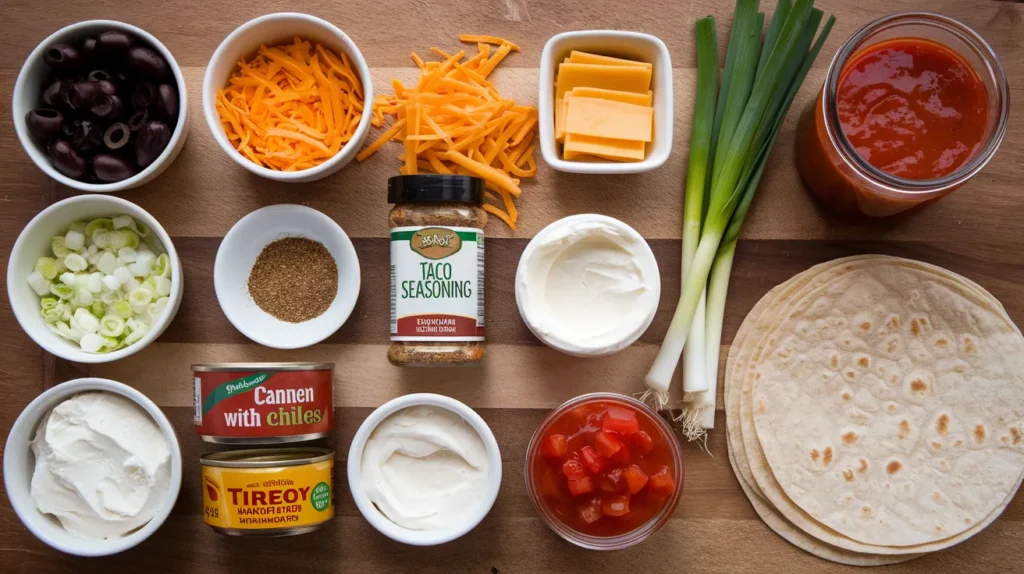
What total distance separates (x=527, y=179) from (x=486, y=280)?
311 mm

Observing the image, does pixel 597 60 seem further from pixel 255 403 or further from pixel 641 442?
pixel 255 403

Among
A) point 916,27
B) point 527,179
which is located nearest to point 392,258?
point 527,179

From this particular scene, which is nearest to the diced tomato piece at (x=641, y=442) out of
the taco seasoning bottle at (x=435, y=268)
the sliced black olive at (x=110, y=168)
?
the taco seasoning bottle at (x=435, y=268)

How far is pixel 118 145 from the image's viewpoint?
1.74 metres

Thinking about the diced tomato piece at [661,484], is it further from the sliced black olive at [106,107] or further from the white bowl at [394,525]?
the sliced black olive at [106,107]

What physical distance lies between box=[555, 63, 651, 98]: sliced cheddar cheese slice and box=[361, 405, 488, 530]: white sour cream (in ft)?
3.07

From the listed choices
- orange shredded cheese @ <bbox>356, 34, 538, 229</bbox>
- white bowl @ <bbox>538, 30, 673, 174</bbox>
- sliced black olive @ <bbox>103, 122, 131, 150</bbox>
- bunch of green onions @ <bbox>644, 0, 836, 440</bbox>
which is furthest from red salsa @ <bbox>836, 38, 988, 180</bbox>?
sliced black olive @ <bbox>103, 122, 131, 150</bbox>

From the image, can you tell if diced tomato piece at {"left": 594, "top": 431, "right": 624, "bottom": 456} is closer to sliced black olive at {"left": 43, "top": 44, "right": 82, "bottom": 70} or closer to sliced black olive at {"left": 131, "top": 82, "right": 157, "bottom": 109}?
sliced black olive at {"left": 131, "top": 82, "right": 157, "bottom": 109}

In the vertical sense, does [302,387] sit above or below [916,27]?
below

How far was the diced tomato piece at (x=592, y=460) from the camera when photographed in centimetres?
161

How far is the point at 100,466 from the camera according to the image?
1.72 m

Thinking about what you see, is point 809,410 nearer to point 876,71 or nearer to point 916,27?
point 876,71

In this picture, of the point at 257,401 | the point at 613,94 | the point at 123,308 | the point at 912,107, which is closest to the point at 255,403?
the point at 257,401

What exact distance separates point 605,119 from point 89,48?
136 cm
